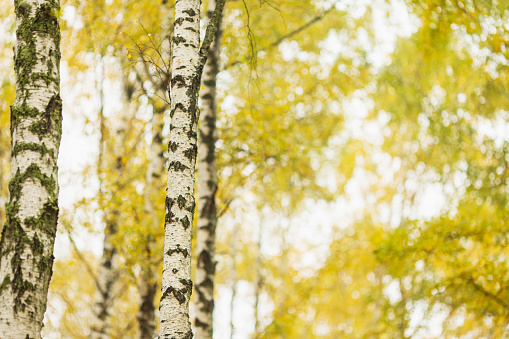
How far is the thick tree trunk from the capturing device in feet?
10.2

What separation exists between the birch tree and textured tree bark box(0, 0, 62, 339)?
83 cm

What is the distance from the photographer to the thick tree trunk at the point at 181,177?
10.2 feet

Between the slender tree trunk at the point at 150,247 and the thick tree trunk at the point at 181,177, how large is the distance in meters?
3.21

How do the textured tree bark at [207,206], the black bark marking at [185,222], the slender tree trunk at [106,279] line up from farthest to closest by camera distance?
1. the slender tree trunk at [106,279]
2. the textured tree bark at [207,206]
3. the black bark marking at [185,222]

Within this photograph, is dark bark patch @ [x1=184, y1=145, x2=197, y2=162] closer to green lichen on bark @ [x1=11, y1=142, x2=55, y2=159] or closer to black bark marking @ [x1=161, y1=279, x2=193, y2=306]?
black bark marking @ [x1=161, y1=279, x2=193, y2=306]

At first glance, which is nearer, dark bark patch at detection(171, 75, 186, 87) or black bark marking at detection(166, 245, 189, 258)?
black bark marking at detection(166, 245, 189, 258)

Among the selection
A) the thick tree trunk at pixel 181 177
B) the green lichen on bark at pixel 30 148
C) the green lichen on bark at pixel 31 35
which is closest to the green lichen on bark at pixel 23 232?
the green lichen on bark at pixel 30 148

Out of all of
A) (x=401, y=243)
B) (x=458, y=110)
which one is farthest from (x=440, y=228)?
(x=458, y=110)

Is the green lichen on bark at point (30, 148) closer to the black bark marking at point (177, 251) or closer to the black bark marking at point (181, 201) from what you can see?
the black bark marking at point (181, 201)

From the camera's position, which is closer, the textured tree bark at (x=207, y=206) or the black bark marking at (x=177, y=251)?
the black bark marking at (x=177, y=251)

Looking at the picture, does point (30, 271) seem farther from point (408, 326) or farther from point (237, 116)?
point (408, 326)

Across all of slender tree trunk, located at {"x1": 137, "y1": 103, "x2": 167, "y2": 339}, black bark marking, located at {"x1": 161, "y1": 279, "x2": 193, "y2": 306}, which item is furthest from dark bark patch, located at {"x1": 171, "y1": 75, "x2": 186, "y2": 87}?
slender tree trunk, located at {"x1": 137, "y1": 103, "x2": 167, "y2": 339}

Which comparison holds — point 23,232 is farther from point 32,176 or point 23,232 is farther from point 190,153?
point 190,153

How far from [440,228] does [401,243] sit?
1.96 ft
